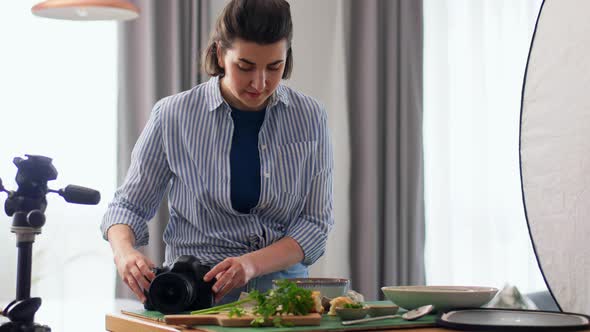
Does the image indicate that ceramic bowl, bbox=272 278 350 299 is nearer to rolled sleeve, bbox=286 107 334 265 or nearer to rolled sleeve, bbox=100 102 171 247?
rolled sleeve, bbox=286 107 334 265

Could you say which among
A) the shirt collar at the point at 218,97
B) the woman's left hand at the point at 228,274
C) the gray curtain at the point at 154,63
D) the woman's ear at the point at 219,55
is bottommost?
the woman's left hand at the point at 228,274

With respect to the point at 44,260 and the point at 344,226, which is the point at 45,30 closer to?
the point at 44,260

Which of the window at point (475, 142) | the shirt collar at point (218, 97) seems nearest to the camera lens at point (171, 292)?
the shirt collar at point (218, 97)

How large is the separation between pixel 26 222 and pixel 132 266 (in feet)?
1.55

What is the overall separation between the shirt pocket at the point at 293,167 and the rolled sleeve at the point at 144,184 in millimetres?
242

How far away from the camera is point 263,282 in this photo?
1.85 metres

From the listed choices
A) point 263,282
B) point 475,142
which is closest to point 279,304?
point 263,282

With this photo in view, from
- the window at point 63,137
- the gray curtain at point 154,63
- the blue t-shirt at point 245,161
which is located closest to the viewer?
the blue t-shirt at point 245,161

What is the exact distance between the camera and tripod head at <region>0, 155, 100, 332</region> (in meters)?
1.12

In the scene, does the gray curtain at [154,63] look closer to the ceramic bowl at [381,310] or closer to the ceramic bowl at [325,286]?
the ceramic bowl at [325,286]

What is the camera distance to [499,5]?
158 inches

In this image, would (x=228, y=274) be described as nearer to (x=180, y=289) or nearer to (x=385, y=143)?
(x=180, y=289)

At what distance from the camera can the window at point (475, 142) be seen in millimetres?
3977

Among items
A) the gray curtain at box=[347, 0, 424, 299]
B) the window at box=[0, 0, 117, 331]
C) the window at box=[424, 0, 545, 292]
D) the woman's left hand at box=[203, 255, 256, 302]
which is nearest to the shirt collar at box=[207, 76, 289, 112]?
the woman's left hand at box=[203, 255, 256, 302]
